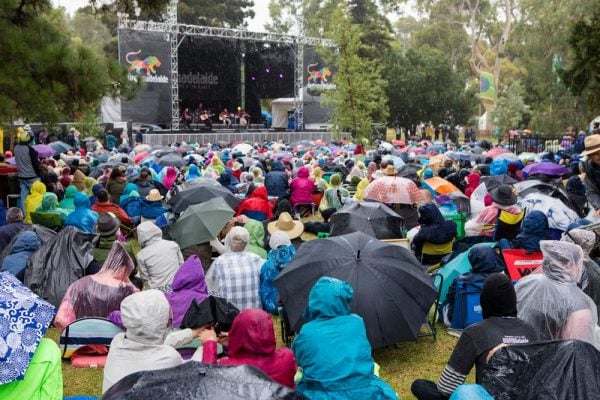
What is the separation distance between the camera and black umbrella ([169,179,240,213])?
383 inches

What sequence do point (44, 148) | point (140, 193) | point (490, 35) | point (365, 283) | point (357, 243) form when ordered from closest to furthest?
1. point (365, 283)
2. point (357, 243)
3. point (140, 193)
4. point (44, 148)
5. point (490, 35)

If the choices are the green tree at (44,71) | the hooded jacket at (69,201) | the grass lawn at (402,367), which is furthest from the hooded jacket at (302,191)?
the grass lawn at (402,367)

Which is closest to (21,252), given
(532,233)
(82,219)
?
(82,219)

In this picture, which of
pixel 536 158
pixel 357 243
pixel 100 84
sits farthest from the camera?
pixel 536 158

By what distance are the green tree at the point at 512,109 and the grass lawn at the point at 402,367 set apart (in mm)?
36765

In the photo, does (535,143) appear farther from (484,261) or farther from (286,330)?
(286,330)

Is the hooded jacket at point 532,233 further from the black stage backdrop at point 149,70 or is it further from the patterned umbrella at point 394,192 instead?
the black stage backdrop at point 149,70

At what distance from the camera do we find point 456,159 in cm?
1609

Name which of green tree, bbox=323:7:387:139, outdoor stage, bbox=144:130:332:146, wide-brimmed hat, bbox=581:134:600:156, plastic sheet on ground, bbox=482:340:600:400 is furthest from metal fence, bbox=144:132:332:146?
plastic sheet on ground, bbox=482:340:600:400

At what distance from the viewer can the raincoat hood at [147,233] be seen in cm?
643

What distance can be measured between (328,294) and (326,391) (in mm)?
466

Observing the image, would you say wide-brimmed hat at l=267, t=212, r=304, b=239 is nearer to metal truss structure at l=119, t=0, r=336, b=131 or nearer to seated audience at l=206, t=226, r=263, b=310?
seated audience at l=206, t=226, r=263, b=310

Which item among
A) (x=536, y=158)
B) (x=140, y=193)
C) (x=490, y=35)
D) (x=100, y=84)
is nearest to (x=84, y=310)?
(x=100, y=84)

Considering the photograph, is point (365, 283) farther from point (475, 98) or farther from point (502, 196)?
point (475, 98)
